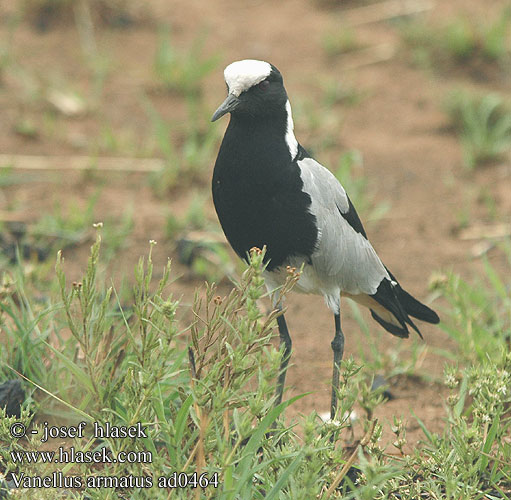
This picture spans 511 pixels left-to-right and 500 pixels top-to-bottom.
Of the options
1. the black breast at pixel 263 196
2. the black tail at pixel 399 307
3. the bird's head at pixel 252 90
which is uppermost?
the bird's head at pixel 252 90

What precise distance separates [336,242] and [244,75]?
72 centimetres

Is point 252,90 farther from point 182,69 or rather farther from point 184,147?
point 182,69

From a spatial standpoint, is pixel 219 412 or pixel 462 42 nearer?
pixel 219 412

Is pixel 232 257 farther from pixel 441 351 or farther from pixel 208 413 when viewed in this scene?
pixel 208 413

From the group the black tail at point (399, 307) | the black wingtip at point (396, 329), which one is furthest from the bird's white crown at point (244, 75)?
the black wingtip at point (396, 329)

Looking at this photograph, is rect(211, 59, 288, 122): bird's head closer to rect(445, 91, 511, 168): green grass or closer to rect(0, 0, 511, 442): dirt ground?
rect(0, 0, 511, 442): dirt ground

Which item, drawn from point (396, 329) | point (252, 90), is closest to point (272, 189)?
point (252, 90)

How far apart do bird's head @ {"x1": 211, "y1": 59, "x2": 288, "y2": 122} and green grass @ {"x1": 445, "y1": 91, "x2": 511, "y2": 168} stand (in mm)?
2884

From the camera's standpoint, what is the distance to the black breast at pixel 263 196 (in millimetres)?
3006

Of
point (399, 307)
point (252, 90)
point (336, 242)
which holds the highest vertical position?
point (252, 90)

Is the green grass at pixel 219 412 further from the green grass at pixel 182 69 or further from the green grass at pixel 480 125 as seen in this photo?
the green grass at pixel 182 69

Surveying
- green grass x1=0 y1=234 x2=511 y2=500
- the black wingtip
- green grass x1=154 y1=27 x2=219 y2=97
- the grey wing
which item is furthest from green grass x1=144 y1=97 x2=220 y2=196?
green grass x1=0 y1=234 x2=511 y2=500

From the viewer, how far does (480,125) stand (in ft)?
19.3

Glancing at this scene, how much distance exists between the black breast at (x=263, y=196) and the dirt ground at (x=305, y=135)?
2.74 ft
